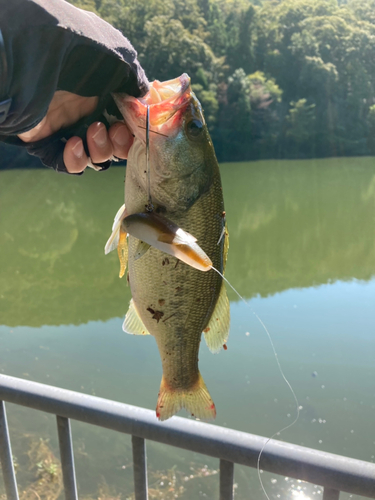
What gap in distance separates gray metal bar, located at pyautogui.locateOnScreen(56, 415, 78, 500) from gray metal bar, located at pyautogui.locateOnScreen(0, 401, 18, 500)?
23 cm

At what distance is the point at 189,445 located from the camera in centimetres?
154

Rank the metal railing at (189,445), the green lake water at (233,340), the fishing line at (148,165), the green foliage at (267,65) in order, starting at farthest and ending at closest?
the green foliage at (267,65)
the green lake water at (233,340)
the metal railing at (189,445)
the fishing line at (148,165)

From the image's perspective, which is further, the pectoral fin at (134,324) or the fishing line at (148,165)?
the pectoral fin at (134,324)

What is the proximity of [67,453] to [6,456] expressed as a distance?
1.01 ft

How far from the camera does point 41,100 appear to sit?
1.09 m

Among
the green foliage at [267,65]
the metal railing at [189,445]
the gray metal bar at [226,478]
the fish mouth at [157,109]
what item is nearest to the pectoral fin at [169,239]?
the fish mouth at [157,109]

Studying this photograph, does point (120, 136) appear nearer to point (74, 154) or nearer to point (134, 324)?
point (74, 154)

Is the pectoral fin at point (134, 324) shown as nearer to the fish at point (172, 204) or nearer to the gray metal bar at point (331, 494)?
the fish at point (172, 204)

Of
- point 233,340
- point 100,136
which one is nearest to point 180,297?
point 100,136

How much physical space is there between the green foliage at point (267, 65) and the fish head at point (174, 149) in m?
28.2

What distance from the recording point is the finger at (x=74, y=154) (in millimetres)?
1579

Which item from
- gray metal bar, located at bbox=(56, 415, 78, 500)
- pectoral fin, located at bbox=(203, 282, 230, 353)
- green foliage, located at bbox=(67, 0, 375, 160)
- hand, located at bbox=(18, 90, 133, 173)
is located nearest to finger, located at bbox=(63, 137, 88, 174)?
hand, located at bbox=(18, 90, 133, 173)

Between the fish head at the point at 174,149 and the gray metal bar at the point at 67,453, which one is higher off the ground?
the fish head at the point at 174,149

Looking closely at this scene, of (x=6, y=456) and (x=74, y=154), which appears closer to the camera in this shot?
(x=74, y=154)
